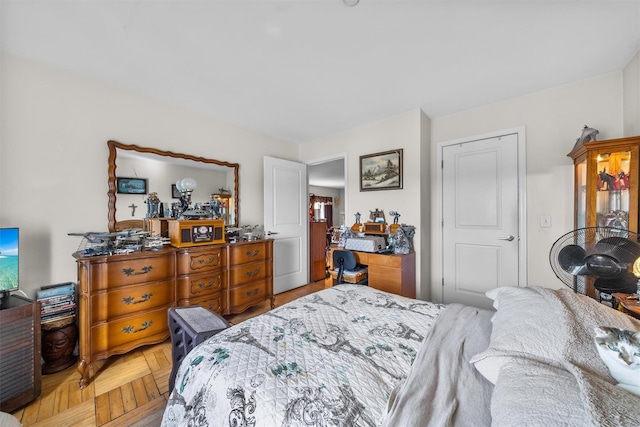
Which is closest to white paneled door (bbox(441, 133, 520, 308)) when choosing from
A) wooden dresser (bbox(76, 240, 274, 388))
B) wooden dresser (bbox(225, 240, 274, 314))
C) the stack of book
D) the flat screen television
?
wooden dresser (bbox(225, 240, 274, 314))

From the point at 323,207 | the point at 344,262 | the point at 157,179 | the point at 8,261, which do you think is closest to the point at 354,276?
the point at 344,262

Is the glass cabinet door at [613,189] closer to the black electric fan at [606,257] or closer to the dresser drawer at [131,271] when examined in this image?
the black electric fan at [606,257]

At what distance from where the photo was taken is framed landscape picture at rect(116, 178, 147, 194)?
2219 millimetres

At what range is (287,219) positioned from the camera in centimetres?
357

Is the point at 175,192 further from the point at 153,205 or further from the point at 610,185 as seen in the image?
the point at 610,185

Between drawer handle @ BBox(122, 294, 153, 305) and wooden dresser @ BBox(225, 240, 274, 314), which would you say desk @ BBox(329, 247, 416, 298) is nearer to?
wooden dresser @ BBox(225, 240, 274, 314)

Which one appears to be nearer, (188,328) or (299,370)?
(299,370)

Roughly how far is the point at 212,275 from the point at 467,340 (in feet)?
7.00

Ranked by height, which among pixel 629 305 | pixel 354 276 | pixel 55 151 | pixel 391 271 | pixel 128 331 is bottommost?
pixel 128 331

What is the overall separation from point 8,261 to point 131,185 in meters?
0.95

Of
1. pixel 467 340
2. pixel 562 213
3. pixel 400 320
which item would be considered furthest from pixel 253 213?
pixel 562 213

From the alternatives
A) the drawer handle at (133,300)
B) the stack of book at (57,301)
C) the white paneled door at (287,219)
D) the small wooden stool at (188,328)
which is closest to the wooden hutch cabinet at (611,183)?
the small wooden stool at (188,328)

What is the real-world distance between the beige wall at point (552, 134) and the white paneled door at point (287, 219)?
2525 millimetres

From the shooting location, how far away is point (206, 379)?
0.86 meters
